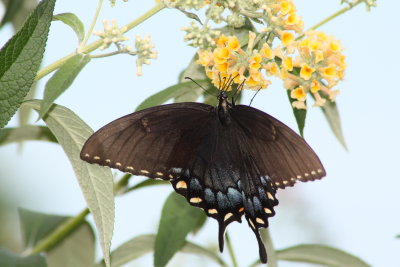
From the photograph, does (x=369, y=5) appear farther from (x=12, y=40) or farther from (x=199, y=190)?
(x=12, y=40)

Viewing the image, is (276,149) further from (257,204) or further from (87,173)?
(87,173)

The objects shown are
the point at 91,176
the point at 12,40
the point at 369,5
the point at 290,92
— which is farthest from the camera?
the point at 369,5

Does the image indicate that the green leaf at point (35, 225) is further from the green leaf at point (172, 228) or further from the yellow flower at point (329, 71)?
the yellow flower at point (329, 71)

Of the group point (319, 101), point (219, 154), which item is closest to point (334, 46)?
point (319, 101)

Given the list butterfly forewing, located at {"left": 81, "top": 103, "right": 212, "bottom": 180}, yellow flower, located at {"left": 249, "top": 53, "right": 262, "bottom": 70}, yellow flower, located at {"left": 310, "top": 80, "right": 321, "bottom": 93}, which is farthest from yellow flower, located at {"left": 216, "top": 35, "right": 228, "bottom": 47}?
yellow flower, located at {"left": 310, "top": 80, "right": 321, "bottom": 93}

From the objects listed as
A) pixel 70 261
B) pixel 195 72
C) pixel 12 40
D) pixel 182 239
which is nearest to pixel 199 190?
pixel 182 239

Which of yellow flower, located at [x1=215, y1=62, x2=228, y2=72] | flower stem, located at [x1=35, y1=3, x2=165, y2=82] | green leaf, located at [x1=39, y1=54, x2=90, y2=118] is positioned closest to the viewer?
green leaf, located at [x1=39, y1=54, x2=90, y2=118]

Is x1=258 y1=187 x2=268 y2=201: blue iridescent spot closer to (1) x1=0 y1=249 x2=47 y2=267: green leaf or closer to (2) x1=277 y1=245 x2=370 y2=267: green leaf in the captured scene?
(2) x1=277 y1=245 x2=370 y2=267: green leaf
